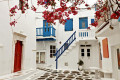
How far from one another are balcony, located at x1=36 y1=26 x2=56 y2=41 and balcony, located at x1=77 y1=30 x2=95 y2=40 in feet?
8.50

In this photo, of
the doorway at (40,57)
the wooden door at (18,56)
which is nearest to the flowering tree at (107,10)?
the wooden door at (18,56)

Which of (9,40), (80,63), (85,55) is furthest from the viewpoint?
(85,55)

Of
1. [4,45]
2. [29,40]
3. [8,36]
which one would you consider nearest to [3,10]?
[8,36]

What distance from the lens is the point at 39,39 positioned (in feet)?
39.1

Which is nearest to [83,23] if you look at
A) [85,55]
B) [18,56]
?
[85,55]

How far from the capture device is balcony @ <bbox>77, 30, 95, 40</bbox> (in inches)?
398

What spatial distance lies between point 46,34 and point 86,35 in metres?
3.98

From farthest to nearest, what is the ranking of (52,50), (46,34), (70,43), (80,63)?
(52,50) < (46,34) < (70,43) < (80,63)

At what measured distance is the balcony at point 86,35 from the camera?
10109 millimetres

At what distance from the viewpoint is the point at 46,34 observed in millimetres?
11570

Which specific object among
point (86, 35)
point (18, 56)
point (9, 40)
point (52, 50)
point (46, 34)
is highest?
point (46, 34)

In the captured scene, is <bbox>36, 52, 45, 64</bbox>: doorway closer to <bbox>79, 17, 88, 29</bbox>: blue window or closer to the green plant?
the green plant

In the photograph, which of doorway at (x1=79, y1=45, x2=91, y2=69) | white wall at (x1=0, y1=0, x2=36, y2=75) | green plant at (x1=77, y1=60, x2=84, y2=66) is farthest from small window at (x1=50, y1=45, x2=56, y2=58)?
white wall at (x1=0, y1=0, x2=36, y2=75)

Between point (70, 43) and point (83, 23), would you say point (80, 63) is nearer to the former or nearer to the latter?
point (70, 43)
